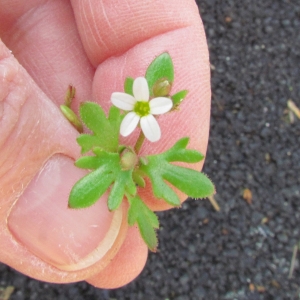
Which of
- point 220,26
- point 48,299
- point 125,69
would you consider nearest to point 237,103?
point 220,26

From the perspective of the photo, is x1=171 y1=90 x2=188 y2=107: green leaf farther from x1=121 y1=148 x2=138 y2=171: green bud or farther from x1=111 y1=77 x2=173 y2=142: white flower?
x1=121 y1=148 x2=138 y2=171: green bud

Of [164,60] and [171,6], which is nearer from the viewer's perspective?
[164,60]

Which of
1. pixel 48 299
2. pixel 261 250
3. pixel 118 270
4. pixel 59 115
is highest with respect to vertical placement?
pixel 59 115

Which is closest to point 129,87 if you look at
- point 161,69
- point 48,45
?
point 161,69

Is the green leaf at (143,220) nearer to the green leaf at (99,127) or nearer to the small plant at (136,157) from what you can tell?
the small plant at (136,157)

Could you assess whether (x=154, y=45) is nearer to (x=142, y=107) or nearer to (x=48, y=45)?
(x=48, y=45)

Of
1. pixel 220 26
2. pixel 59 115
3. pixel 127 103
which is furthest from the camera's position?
pixel 220 26

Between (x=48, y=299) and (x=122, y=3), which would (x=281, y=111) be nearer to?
(x=122, y=3)
